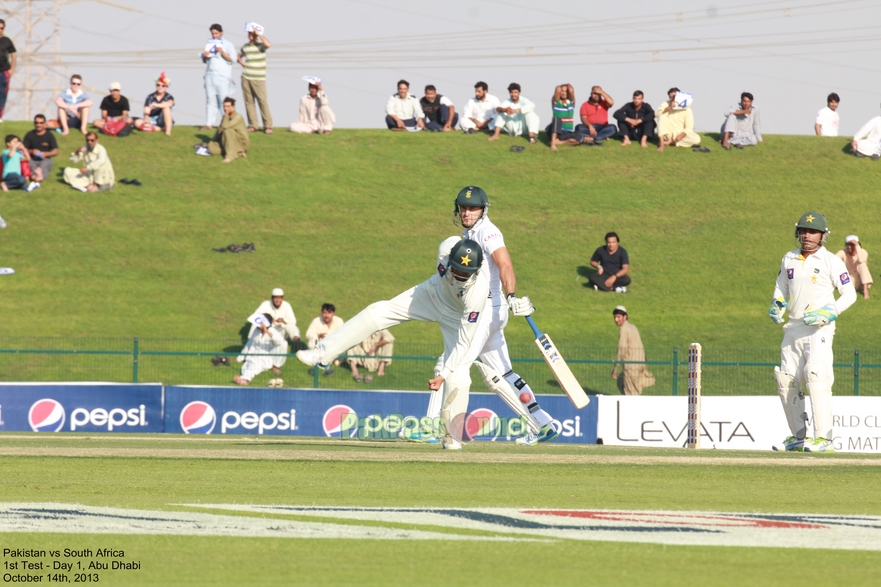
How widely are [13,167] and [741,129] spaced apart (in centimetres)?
2165

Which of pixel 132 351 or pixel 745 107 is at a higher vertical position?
pixel 745 107

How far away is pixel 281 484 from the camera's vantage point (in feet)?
28.3

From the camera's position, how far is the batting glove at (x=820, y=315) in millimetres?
13281

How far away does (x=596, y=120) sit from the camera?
35531 mm

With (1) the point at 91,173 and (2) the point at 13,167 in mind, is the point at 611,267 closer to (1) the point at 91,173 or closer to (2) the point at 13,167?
(1) the point at 91,173

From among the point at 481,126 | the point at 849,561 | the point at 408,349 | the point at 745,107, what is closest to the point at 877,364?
the point at 408,349

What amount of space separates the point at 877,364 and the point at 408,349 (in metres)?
9.51

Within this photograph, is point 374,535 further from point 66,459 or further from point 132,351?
→ point 132,351

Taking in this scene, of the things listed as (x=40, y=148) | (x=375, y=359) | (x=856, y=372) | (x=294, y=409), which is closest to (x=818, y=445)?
(x=856, y=372)

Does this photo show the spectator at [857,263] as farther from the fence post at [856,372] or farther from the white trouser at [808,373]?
the white trouser at [808,373]

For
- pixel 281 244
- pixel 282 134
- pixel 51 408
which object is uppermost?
pixel 282 134

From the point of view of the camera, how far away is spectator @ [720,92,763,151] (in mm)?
36250

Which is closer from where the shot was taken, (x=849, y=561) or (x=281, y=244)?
(x=849, y=561)

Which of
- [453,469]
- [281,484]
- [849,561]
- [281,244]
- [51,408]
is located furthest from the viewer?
[281,244]
